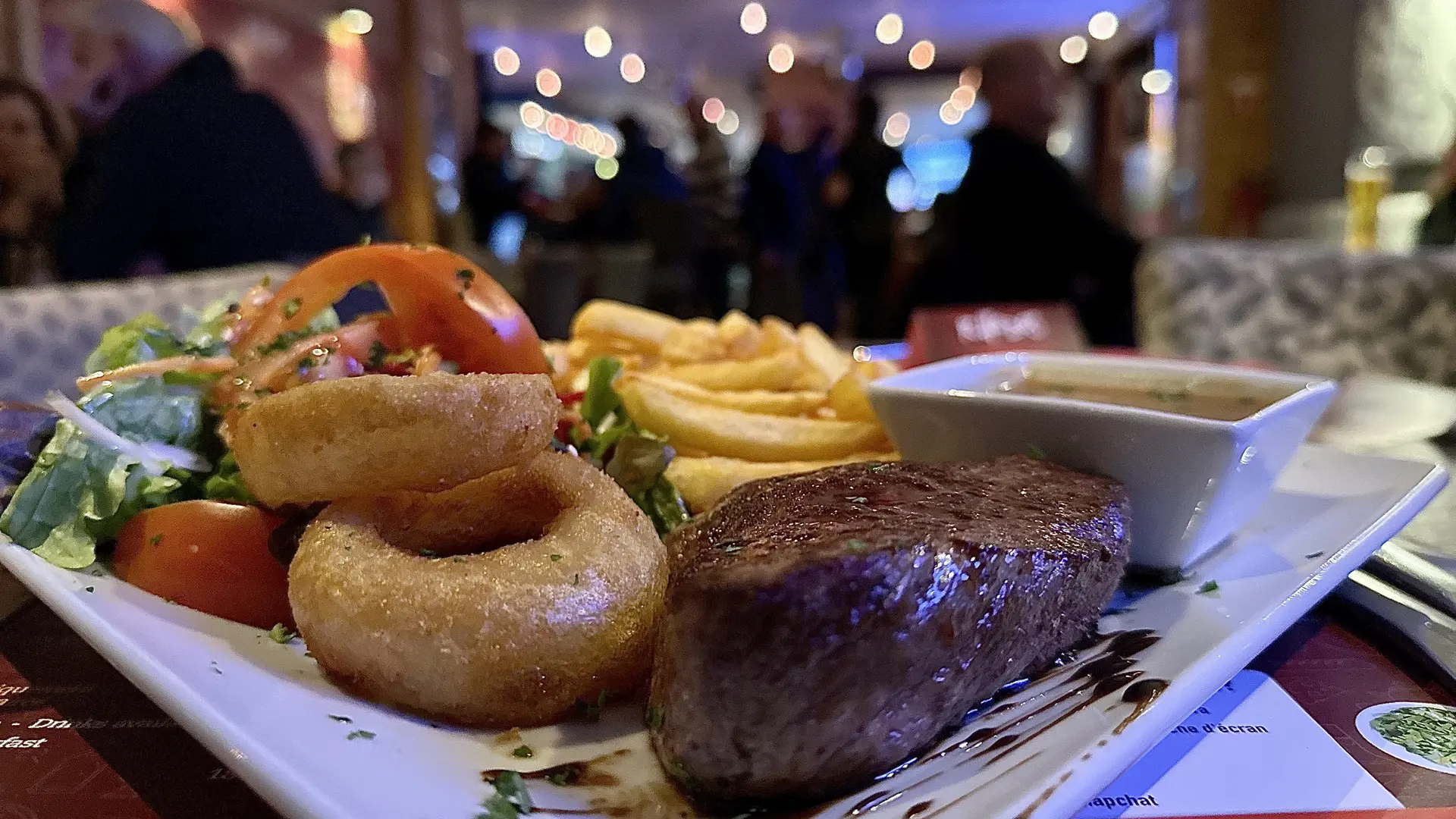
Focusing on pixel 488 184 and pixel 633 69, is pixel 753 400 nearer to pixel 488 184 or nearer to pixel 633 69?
pixel 488 184

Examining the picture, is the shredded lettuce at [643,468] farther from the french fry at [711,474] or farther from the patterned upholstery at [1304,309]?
the patterned upholstery at [1304,309]

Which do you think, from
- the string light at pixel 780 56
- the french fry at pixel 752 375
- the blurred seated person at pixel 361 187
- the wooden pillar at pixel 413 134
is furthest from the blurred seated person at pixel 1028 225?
the string light at pixel 780 56

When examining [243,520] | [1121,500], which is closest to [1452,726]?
[1121,500]

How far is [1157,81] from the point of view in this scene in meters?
14.1

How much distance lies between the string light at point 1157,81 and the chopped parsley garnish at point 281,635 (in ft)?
46.2

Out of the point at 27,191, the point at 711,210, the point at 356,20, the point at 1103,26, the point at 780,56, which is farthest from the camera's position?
the point at 780,56

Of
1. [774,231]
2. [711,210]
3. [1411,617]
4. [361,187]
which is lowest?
[1411,617]

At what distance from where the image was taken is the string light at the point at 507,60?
1739cm

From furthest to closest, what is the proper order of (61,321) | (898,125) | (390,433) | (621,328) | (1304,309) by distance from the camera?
(898,125), (1304,309), (61,321), (621,328), (390,433)

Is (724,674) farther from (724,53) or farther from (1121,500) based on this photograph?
(724,53)

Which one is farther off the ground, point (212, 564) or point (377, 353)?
point (377, 353)

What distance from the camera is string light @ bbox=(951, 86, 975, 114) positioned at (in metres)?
20.4

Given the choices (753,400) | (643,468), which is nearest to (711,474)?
(643,468)

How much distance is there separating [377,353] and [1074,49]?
1834cm
